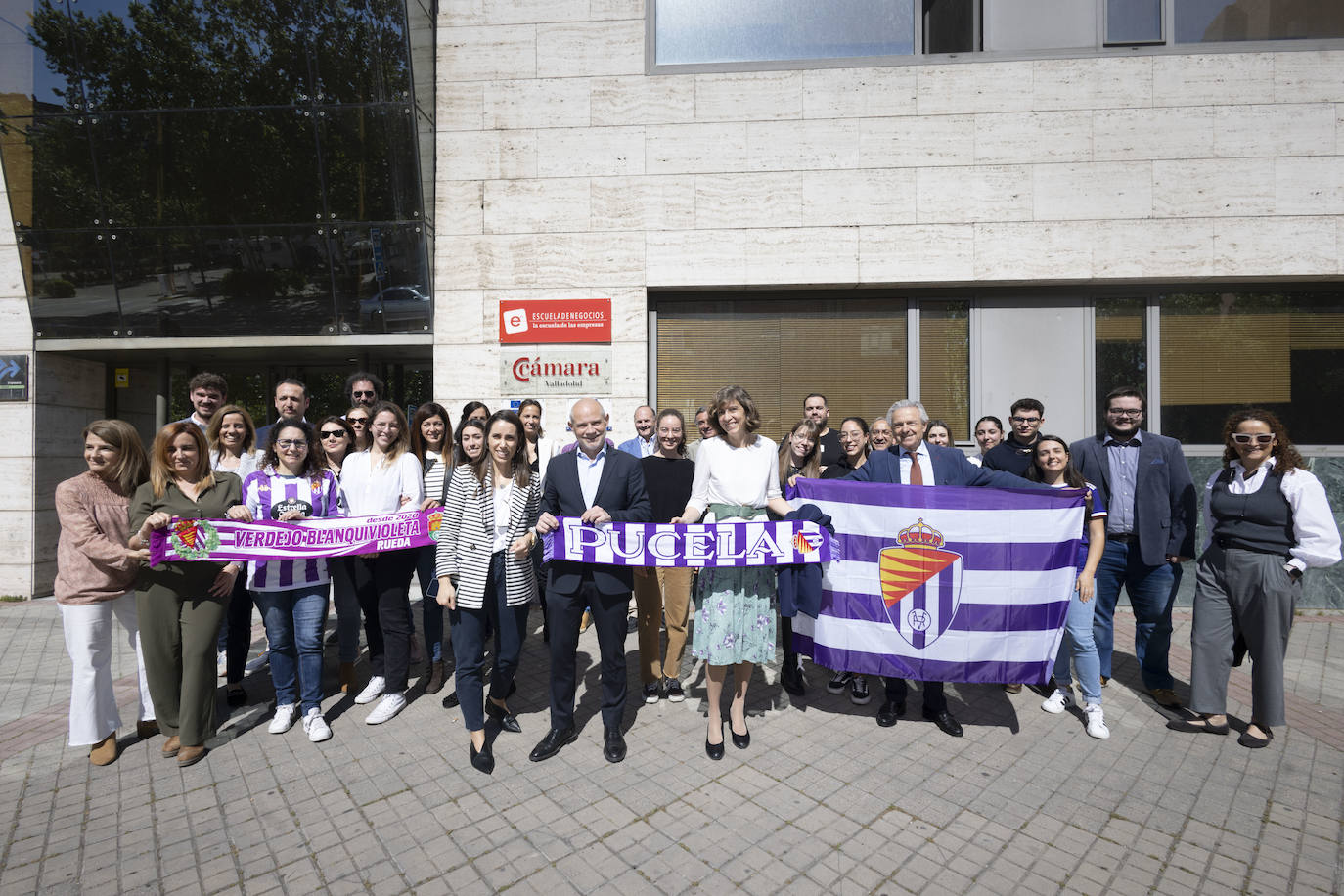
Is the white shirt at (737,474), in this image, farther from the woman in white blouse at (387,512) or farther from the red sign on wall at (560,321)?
the red sign on wall at (560,321)

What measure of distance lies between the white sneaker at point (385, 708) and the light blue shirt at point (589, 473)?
2086 millimetres

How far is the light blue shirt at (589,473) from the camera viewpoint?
3.96 meters

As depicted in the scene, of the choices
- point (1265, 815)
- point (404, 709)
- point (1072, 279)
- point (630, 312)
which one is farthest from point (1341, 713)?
point (630, 312)

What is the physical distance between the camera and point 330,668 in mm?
5461

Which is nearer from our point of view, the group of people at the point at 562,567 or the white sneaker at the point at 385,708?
the group of people at the point at 562,567

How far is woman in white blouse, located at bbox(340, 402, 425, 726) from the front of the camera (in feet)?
15.0

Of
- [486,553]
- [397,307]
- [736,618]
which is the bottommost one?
[736,618]

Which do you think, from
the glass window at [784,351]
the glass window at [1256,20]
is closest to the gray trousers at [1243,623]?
the glass window at [784,351]

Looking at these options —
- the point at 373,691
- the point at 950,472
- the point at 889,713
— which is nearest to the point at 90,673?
the point at 373,691

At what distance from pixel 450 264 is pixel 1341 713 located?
947 centimetres

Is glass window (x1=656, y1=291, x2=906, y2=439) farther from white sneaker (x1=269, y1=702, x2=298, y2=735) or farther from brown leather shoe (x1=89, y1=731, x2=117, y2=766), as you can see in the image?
brown leather shoe (x1=89, y1=731, x2=117, y2=766)

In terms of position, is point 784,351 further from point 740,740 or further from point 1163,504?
point 740,740

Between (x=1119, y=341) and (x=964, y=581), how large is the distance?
5791 mm

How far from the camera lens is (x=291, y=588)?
421 cm
